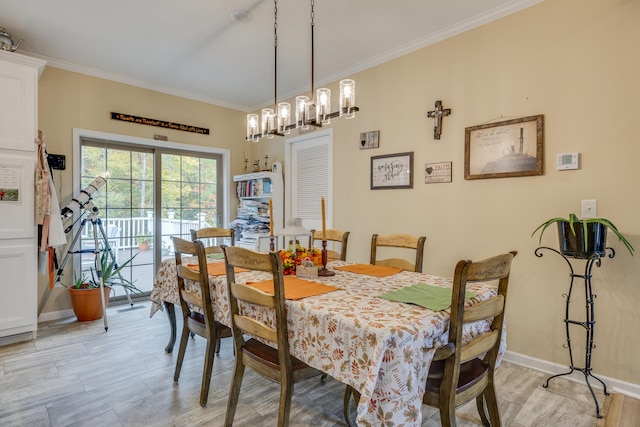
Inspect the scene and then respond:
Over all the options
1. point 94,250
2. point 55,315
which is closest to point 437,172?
point 94,250

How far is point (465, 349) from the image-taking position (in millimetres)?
1361

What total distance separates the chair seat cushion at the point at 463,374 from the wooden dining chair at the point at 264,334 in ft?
1.67

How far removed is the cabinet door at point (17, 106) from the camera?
2908 millimetres

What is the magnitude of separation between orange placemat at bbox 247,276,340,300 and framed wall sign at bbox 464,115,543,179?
1739 millimetres

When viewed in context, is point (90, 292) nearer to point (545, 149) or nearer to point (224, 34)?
point (224, 34)

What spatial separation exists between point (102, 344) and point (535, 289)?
3.51 m

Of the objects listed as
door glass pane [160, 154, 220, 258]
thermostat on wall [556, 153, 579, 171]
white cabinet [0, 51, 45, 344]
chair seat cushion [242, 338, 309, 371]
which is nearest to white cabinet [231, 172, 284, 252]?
door glass pane [160, 154, 220, 258]

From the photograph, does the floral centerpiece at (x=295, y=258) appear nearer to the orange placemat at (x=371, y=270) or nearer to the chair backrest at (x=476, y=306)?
the orange placemat at (x=371, y=270)

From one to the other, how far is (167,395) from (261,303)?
120cm

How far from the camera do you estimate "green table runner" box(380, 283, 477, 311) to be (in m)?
1.48

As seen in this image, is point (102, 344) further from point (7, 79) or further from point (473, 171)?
point (473, 171)

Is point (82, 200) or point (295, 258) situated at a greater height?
point (82, 200)

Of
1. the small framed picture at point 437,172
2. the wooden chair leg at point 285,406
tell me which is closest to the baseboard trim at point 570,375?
the small framed picture at point 437,172

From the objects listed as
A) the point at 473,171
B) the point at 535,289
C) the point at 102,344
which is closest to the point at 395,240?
the point at 473,171
